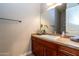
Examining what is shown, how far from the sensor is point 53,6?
3.03 metres

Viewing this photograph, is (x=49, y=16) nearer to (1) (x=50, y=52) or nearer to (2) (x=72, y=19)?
(2) (x=72, y=19)

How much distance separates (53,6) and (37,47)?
3.74 ft

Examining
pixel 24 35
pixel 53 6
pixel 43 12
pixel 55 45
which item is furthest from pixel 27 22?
pixel 55 45

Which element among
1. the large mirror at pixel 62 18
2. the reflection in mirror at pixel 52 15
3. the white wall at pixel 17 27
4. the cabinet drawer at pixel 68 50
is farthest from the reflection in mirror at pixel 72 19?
the white wall at pixel 17 27

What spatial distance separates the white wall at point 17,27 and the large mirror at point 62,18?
28 cm

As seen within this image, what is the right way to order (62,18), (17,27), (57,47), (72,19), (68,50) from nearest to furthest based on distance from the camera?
(68,50) → (57,47) → (72,19) → (62,18) → (17,27)

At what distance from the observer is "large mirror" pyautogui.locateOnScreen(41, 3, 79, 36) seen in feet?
7.58

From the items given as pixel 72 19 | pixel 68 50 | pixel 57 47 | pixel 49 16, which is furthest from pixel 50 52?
pixel 49 16

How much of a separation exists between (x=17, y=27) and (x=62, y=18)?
120 cm

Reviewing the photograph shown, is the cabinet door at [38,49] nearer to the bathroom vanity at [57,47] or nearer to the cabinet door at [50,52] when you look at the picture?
the bathroom vanity at [57,47]

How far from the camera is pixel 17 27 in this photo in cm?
309

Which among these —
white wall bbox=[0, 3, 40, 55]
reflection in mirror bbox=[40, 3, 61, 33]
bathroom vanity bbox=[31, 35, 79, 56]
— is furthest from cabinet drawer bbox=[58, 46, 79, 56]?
white wall bbox=[0, 3, 40, 55]

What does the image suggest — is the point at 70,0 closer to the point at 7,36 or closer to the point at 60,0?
the point at 60,0

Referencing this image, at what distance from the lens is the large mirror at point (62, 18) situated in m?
2.31
